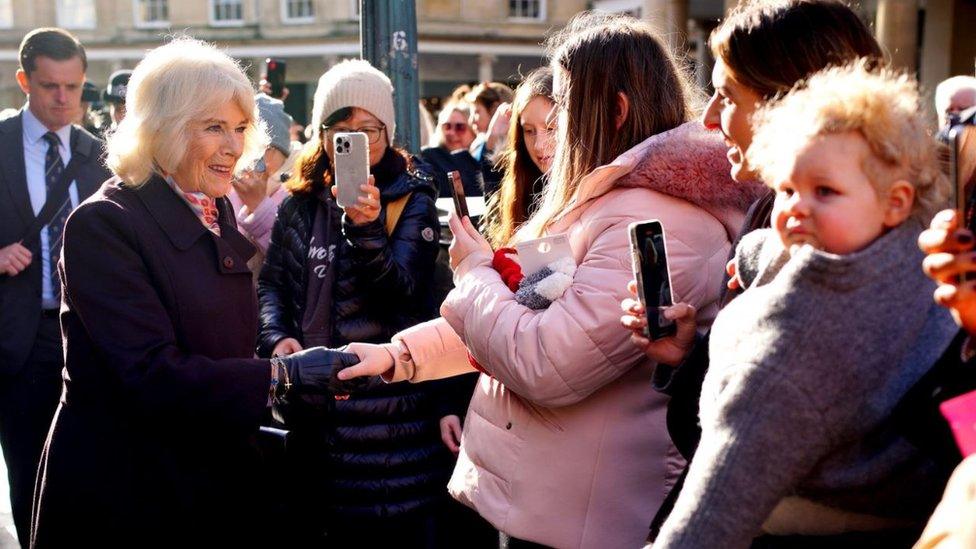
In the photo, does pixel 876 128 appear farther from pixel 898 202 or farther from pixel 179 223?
pixel 179 223

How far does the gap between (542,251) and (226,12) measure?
30.9 metres

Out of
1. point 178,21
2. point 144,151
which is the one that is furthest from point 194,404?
point 178,21

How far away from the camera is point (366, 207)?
3326 millimetres

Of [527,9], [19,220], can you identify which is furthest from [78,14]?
[19,220]

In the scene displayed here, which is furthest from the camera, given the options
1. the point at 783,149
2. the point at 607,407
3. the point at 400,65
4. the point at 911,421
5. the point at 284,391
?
the point at 400,65

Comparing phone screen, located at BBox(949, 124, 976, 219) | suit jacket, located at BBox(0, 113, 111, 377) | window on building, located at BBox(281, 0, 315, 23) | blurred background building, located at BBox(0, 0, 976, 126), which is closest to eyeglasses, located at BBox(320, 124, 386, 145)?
suit jacket, located at BBox(0, 113, 111, 377)

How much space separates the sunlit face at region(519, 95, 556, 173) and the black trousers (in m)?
2.18

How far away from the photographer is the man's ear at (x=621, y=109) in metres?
2.52

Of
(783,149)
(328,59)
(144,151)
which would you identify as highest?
(783,149)

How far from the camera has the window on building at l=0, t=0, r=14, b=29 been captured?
31.3m

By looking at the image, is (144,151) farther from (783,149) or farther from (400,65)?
(400,65)

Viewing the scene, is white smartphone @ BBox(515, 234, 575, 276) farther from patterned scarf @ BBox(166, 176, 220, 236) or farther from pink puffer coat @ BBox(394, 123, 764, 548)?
patterned scarf @ BBox(166, 176, 220, 236)

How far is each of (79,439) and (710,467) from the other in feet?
5.42

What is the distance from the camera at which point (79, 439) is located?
8.19ft
